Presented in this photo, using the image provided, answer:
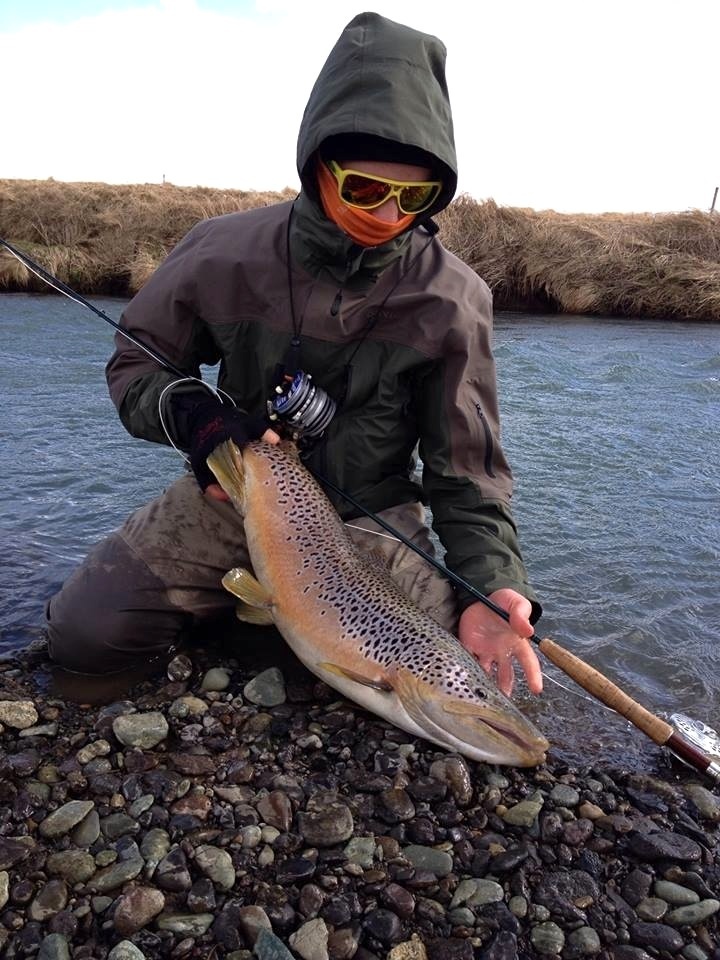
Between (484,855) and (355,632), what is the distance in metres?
0.95

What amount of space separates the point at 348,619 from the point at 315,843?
902mm

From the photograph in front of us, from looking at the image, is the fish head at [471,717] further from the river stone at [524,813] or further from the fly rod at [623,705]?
the fly rod at [623,705]

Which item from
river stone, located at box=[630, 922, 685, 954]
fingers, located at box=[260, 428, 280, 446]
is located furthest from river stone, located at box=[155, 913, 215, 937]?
fingers, located at box=[260, 428, 280, 446]

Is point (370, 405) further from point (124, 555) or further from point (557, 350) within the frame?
point (557, 350)

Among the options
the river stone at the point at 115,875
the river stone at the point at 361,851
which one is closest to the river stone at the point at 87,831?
the river stone at the point at 115,875

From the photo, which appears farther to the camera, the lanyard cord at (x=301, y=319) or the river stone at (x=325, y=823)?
the lanyard cord at (x=301, y=319)

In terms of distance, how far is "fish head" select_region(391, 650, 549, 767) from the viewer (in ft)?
9.37

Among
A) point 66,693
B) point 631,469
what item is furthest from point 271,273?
point 631,469

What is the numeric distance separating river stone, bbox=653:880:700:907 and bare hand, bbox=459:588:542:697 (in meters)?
0.77

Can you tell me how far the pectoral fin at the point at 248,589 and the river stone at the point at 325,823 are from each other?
96 centimetres

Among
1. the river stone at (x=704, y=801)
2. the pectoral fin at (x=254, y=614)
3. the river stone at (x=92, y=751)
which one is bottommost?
the river stone at (x=704, y=801)

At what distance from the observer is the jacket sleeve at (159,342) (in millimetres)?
3666

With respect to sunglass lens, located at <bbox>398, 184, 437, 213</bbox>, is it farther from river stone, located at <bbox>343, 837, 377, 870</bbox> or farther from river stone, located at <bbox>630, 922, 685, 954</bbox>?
river stone, located at <bbox>630, 922, 685, 954</bbox>

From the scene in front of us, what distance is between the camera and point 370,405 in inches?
149
